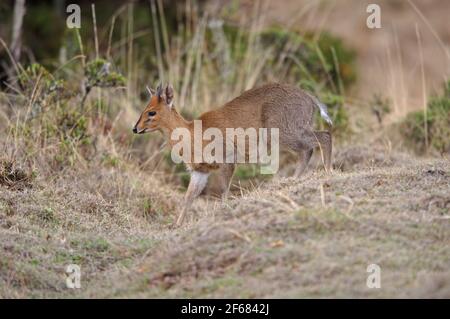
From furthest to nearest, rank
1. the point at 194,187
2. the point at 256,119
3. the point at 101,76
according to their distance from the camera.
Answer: the point at 101,76 → the point at 256,119 → the point at 194,187

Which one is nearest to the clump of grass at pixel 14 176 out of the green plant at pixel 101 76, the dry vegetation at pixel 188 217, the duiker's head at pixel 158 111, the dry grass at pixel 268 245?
the dry vegetation at pixel 188 217

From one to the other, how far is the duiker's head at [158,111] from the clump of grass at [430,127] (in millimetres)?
3732

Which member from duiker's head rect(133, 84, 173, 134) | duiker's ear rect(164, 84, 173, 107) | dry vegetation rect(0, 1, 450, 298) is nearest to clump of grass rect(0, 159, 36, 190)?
dry vegetation rect(0, 1, 450, 298)

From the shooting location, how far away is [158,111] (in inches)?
350

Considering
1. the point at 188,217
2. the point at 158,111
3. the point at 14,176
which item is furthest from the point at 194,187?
the point at 14,176

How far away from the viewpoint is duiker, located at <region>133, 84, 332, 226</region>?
8.91 meters

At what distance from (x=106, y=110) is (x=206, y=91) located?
1793 millimetres

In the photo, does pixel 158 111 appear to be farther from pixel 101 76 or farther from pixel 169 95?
pixel 101 76

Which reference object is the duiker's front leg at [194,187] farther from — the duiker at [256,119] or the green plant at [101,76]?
the green plant at [101,76]

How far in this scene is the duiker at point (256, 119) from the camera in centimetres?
891

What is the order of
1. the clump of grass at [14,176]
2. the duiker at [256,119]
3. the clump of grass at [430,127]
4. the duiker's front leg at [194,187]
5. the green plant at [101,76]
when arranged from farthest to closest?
the clump of grass at [430,127]
the green plant at [101,76]
the duiker at [256,119]
the duiker's front leg at [194,187]
the clump of grass at [14,176]

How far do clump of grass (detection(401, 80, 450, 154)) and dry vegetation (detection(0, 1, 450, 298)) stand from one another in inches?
4.1

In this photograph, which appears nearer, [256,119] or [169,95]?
[169,95]

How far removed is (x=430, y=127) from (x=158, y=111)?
424 centimetres
